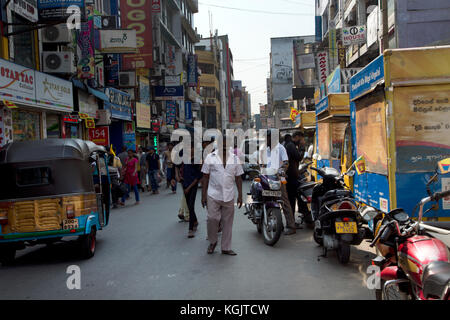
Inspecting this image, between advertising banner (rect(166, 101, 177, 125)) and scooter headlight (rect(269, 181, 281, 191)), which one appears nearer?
scooter headlight (rect(269, 181, 281, 191))

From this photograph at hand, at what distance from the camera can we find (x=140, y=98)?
2803 centimetres

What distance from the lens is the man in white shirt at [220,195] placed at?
22.9ft

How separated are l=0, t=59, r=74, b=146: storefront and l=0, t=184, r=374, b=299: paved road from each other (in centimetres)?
560

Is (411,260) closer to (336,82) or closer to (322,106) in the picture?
(322,106)

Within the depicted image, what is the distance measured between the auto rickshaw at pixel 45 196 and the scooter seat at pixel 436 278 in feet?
16.4

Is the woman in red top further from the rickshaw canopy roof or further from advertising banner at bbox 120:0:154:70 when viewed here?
advertising banner at bbox 120:0:154:70

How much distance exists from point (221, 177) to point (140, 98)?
2208 centimetres

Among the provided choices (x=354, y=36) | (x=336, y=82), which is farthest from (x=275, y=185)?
(x=354, y=36)

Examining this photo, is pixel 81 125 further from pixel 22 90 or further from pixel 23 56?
pixel 22 90

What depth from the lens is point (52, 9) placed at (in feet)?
44.3

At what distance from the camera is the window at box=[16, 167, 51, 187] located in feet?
22.7

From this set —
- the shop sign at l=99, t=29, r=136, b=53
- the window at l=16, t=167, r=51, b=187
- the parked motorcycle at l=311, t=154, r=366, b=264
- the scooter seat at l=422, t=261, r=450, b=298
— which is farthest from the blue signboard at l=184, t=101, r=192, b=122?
the scooter seat at l=422, t=261, r=450, b=298

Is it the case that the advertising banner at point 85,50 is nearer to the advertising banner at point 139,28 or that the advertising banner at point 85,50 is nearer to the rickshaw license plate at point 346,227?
the advertising banner at point 139,28

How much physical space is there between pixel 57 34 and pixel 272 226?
11.7 meters
